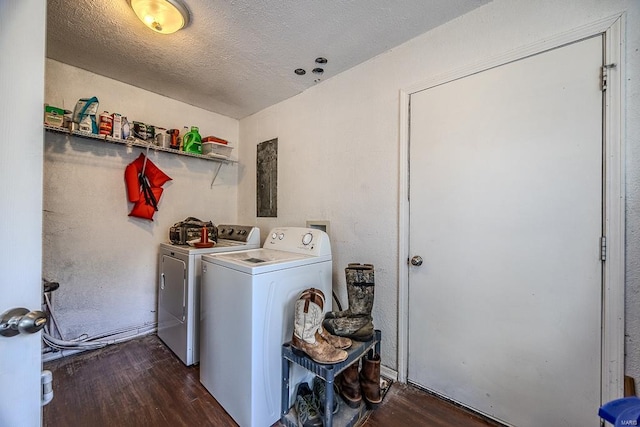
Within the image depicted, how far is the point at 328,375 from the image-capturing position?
1.26 metres

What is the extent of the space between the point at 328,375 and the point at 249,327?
47 cm

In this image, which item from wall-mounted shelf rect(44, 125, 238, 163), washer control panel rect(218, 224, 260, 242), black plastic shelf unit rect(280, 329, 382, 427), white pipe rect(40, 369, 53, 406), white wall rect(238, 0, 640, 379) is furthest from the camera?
washer control panel rect(218, 224, 260, 242)

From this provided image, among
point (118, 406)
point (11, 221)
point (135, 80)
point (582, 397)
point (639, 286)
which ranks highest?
point (135, 80)

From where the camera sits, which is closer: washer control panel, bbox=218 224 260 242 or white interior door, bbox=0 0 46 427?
white interior door, bbox=0 0 46 427

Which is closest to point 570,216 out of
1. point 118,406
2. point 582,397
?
point 582,397

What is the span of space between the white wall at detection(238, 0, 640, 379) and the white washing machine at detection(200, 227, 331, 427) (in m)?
0.52

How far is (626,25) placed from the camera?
44.1 inches

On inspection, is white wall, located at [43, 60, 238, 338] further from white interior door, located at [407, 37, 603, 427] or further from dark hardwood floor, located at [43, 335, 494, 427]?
white interior door, located at [407, 37, 603, 427]

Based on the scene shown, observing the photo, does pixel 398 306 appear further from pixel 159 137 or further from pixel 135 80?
pixel 135 80

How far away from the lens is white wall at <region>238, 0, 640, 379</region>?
1119 millimetres

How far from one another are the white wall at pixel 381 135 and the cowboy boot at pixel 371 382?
1.01 feet

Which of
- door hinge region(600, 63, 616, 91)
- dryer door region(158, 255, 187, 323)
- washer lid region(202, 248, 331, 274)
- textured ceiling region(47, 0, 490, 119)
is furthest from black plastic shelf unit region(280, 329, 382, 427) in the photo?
textured ceiling region(47, 0, 490, 119)

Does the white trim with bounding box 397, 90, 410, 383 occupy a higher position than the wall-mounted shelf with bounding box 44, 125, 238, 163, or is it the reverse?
the wall-mounted shelf with bounding box 44, 125, 238, 163

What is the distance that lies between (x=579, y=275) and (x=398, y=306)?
96 cm
